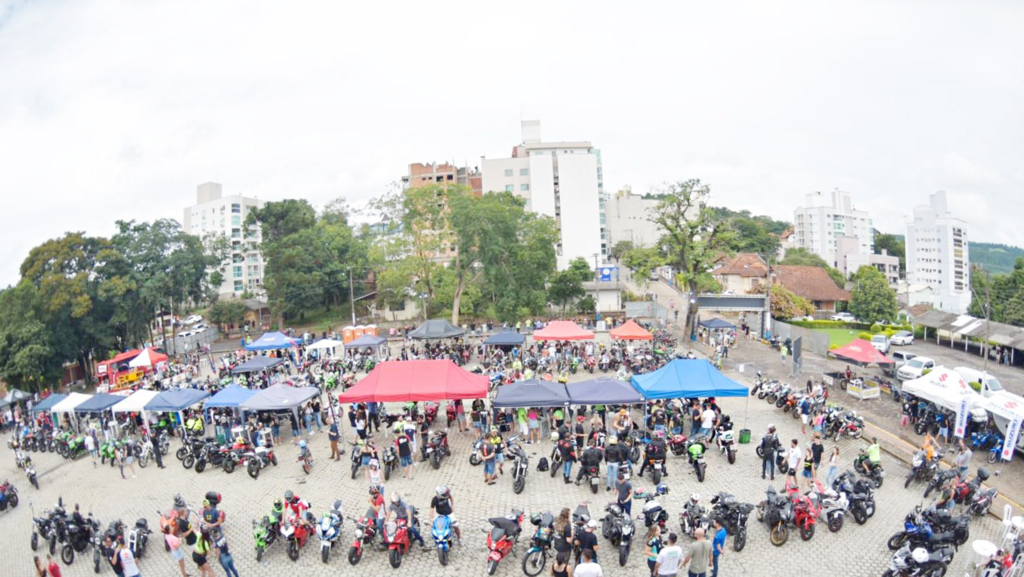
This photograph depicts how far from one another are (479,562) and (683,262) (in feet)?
83.6

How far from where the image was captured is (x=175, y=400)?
55.3 ft

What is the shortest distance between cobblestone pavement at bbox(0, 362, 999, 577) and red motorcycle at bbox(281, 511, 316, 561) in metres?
0.20

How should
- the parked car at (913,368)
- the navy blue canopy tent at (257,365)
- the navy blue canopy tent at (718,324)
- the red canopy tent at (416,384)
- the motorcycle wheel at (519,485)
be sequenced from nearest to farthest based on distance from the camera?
the motorcycle wheel at (519,485) < the red canopy tent at (416,384) < the navy blue canopy tent at (257,365) < the parked car at (913,368) < the navy blue canopy tent at (718,324)

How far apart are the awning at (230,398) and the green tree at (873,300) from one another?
2007 inches

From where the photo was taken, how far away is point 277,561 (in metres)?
9.80

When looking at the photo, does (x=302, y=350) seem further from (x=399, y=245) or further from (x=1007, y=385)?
(x=1007, y=385)

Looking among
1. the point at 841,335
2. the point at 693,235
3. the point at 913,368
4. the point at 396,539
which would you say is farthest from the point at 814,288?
the point at 396,539

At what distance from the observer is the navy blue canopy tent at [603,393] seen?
14.4 m

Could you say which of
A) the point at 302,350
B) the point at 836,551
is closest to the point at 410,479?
the point at 836,551

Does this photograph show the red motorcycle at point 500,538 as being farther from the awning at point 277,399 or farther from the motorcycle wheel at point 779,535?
the awning at point 277,399

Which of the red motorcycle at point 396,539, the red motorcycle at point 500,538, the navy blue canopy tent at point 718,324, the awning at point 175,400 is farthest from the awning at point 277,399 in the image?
the navy blue canopy tent at point 718,324

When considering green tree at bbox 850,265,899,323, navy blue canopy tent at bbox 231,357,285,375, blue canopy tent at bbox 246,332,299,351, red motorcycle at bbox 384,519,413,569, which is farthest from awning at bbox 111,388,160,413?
green tree at bbox 850,265,899,323

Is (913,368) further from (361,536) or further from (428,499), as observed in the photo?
(361,536)

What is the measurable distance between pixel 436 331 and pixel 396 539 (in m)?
17.5
